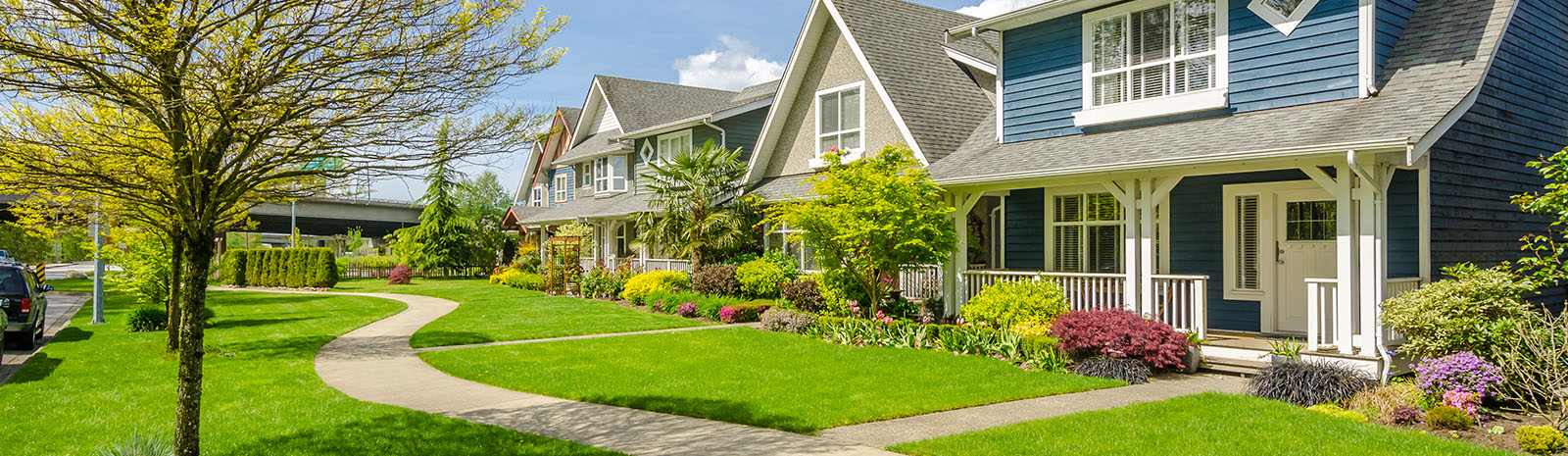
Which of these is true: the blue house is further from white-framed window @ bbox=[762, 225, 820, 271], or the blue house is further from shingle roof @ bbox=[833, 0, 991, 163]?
white-framed window @ bbox=[762, 225, 820, 271]

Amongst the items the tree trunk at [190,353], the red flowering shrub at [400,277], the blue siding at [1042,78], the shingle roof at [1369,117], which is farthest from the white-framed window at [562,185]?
the tree trunk at [190,353]

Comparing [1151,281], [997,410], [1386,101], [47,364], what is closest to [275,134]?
[997,410]

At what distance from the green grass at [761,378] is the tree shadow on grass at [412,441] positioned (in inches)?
73.2

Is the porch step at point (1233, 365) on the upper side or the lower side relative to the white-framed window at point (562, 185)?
lower

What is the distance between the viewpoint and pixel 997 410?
9695 mm

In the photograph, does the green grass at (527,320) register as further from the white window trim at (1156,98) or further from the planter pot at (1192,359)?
the planter pot at (1192,359)

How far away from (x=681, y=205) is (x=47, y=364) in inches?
538

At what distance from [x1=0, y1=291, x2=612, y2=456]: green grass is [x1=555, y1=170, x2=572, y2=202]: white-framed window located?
75.1 ft

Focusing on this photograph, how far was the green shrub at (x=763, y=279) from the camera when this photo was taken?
2100 cm

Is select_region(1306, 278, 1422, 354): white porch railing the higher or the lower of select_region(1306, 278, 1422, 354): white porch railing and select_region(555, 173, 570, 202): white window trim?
the lower

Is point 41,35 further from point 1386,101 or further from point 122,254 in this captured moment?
point 122,254

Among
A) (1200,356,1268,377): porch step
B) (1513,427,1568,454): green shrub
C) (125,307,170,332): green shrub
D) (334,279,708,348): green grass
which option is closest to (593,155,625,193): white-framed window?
(334,279,708,348): green grass

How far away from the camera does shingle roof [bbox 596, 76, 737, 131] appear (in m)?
34.8

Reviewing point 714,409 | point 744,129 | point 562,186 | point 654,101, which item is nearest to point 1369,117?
point 714,409
